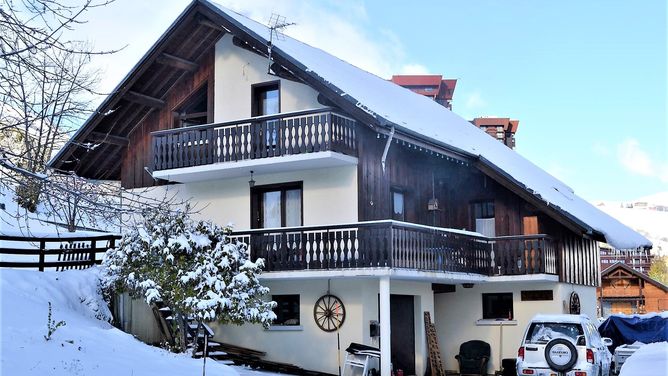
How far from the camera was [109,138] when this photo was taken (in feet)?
88.7

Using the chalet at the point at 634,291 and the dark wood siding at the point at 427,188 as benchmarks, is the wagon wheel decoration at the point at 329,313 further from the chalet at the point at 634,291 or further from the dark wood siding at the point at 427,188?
the chalet at the point at 634,291

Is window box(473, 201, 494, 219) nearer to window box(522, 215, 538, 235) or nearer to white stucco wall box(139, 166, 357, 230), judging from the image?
window box(522, 215, 538, 235)

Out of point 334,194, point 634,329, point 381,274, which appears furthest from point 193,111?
point 634,329

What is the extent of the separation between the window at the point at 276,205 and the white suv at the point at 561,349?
24.6 feet

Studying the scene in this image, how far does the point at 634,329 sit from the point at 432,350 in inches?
376

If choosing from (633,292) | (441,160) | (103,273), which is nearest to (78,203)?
(103,273)

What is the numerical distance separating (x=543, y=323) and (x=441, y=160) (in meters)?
8.68

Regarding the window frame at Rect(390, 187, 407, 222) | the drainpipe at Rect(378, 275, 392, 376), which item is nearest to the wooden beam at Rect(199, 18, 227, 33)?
the window frame at Rect(390, 187, 407, 222)

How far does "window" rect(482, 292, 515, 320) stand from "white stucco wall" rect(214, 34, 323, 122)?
8900 millimetres

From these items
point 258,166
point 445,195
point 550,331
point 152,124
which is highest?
point 152,124

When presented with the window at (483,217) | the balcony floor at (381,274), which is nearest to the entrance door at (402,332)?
Answer: the balcony floor at (381,274)

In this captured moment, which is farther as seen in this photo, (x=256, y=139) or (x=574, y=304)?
(x=574, y=304)

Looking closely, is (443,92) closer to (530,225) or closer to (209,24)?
(530,225)

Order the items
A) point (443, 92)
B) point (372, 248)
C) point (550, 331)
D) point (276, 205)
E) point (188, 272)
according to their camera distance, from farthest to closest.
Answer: point (443, 92), point (276, 205), point (372, 248), point (188, 272), point (550, 331)
